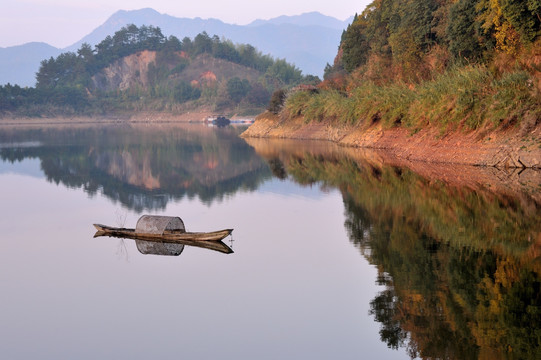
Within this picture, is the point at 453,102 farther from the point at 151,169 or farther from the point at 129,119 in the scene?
the point at 129,119

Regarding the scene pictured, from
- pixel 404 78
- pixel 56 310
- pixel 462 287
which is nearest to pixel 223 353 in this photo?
pixel 56 310

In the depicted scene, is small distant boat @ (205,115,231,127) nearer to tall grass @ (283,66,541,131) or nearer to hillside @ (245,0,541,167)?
hillside @ (245,0,541,167)

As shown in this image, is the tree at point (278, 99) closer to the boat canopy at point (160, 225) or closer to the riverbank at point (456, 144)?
the riverbank at point (456, 144)

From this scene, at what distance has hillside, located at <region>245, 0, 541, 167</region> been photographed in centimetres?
3262

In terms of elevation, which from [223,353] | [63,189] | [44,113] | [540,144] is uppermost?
[540,144]

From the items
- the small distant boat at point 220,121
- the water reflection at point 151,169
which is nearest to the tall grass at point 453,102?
the water reflection at point 151,169

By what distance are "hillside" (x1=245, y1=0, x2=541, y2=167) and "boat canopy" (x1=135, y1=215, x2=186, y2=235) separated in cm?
1741

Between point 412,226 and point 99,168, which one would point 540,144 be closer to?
point 412,226

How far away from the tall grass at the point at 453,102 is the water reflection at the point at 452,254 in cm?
305

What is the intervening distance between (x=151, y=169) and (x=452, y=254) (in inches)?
1132

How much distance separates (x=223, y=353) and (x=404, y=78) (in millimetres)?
46030

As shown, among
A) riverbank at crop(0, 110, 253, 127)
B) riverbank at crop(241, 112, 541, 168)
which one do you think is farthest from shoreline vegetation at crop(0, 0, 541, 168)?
riverbank at crop(0, 110, 253, 127)

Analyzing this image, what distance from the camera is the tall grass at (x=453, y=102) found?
3231 cm

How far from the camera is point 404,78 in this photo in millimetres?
54969
